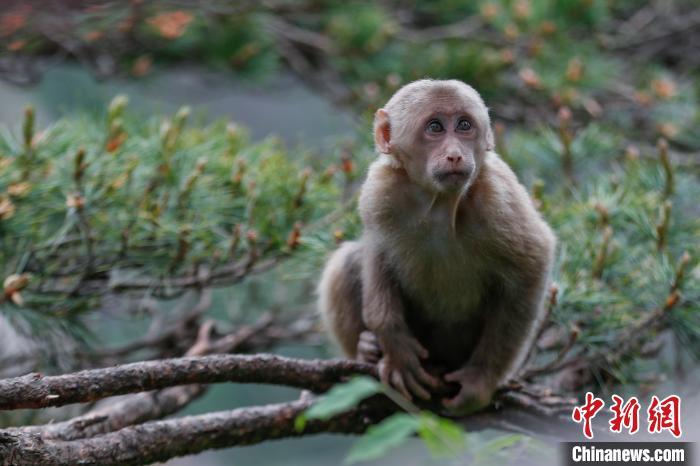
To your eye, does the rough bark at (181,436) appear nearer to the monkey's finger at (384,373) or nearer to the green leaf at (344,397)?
the monkey's finger at (384,373)

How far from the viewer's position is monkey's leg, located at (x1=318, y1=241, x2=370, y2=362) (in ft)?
11.8

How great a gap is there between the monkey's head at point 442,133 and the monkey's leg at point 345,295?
521mm

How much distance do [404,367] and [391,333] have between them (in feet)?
0.44

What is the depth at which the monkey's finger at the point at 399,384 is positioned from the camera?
3221mm

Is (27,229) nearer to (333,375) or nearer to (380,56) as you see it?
(333,375)

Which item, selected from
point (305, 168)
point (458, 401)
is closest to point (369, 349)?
point (458, 401)

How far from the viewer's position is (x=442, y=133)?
3.13 m

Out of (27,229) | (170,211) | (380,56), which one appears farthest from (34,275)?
(380,56)

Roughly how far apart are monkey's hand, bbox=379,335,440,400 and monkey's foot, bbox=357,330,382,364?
0.11 meters

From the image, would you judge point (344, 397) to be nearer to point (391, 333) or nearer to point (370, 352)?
point (391, 333)

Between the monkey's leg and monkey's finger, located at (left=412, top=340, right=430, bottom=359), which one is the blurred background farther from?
monkey's finger, located at (left=412, top=340, right=430, bottom=359)

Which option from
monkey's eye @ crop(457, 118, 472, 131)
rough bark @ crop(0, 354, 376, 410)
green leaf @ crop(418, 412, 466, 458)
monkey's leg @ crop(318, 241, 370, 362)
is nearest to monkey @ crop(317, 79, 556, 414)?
monkey's eye @ crop(457, 118, 472, 131)

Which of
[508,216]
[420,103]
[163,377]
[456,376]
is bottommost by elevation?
[456,376]

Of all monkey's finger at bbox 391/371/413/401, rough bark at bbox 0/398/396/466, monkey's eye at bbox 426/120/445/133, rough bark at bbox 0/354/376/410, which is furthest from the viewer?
monkey's finger at bbox 391/371/413/401
